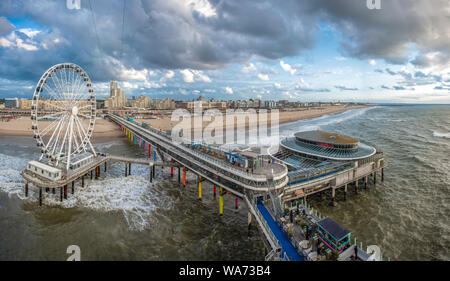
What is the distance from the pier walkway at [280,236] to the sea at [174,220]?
403cm

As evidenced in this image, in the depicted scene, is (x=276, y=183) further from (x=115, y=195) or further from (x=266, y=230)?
(x=115, y=195)

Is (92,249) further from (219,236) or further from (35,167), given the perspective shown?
(35,167)

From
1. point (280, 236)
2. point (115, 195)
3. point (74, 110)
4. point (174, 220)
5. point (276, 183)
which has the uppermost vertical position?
point (74, 110)

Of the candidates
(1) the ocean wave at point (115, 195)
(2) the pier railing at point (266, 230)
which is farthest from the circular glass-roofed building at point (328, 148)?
(1) the ocean wave at point (115, 195)

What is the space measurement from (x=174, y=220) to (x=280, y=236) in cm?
1562

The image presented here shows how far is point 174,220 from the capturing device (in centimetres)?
3033

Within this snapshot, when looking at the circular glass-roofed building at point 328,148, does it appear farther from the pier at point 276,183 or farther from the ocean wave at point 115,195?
the ocean wave at point 115,195

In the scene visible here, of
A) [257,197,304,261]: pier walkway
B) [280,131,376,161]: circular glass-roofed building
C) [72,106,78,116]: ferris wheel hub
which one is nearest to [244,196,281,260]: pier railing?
[257,197,304,261]: pier walkway

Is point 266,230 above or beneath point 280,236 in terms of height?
above

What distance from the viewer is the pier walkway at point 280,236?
18136 mm

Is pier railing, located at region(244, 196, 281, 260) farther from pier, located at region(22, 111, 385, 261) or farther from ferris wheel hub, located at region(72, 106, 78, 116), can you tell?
ferris wheel hub, located at region(72, 106, 78, 116)

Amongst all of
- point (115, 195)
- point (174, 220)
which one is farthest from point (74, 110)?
point (174, 220)

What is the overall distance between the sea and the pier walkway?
403cm

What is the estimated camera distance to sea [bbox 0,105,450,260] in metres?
24.2
